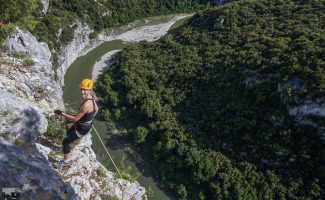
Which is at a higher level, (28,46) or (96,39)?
(28,46)

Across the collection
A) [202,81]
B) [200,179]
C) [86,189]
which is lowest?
[200,179]

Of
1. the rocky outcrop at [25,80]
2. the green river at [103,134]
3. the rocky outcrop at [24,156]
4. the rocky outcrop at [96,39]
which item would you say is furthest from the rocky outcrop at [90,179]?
the rocky outcrop at [96,39]

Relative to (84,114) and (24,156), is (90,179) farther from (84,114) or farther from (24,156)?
(84,114)

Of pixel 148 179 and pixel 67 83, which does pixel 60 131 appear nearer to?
pixel 148 179

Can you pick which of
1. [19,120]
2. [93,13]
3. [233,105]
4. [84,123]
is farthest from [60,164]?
[93,13]

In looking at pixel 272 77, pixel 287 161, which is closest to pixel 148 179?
pixel 287 161
